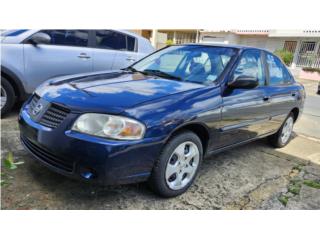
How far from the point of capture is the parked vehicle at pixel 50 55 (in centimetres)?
431

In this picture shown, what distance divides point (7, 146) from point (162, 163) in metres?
2.01

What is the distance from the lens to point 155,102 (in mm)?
2479

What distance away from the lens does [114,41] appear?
5.37 meters

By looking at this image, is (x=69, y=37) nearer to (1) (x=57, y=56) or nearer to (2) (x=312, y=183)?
(1) (x=57, y=56)

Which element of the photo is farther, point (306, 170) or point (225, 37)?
point (225, 37)

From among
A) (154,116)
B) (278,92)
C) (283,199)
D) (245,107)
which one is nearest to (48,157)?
(154,116)

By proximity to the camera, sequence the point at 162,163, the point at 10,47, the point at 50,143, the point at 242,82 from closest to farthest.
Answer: the point at 50,143 → the point at 162,163 → the point at 242,82 → the point at 10,47

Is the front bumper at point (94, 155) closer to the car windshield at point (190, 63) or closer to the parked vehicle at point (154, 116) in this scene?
the parked vehicle at point (154, 116)

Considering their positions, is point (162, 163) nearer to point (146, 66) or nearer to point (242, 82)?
point (242, 82)

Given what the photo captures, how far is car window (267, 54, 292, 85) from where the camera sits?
162 inches

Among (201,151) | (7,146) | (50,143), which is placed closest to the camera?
(50,143)

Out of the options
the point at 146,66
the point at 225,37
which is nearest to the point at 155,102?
the point at 146,66

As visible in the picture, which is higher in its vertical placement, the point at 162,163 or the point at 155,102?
the point at 155,102

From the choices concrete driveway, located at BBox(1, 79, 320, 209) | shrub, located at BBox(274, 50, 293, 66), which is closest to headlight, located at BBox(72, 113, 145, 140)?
concrete driveway, located at BBox(1, 79, 320, 209)
